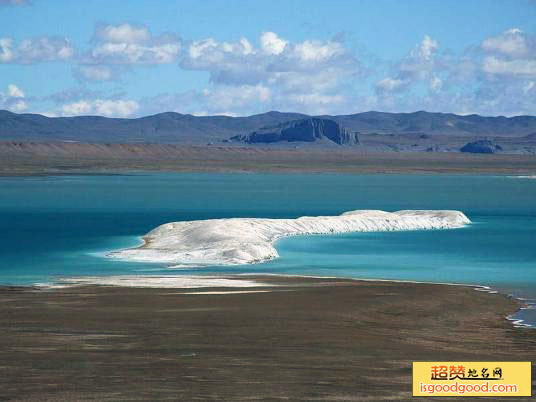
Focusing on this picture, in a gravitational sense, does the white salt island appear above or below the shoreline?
above

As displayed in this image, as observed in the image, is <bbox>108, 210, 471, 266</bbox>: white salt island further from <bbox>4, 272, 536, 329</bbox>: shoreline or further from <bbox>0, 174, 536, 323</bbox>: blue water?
<bbox>4, 272, 536, 329</bbox>: shoreline

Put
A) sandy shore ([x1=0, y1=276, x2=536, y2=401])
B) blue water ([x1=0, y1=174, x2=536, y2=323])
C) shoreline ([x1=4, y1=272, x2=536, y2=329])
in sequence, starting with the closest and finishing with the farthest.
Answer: sandy shore ([x1=0, y1=276, x2=536, y2=401]) → shoreline ([x1=4, y1=272, x2=536, y2=329]) → blue water ([x1=0, y1=174, x2=536, y2=323])

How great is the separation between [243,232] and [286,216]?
894 inches

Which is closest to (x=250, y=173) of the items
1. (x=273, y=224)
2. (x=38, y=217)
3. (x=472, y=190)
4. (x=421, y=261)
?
(x=472, y=190)

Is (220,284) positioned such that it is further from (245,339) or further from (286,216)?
(286,216)

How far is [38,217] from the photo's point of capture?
2876 inches

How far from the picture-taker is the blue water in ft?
141

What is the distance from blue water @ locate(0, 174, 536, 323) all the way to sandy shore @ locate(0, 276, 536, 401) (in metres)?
3.56

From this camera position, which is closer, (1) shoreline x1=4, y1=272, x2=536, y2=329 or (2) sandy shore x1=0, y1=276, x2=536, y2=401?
(2) sandy shore x1=0, y1=276, x2=536, y2=401

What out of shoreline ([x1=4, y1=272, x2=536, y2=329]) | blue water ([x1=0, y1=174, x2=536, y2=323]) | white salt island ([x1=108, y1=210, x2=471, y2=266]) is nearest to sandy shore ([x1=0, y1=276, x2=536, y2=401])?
shoreline ([x1=4, y1=272, x2=536, y2=329])

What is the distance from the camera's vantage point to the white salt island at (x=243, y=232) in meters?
46.3

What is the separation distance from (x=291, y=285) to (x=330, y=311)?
6455 mm

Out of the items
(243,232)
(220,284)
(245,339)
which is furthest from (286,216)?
(245,339)

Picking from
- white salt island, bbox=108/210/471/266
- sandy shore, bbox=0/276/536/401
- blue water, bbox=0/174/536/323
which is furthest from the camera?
white salt island, bbox=108/210/471/266
